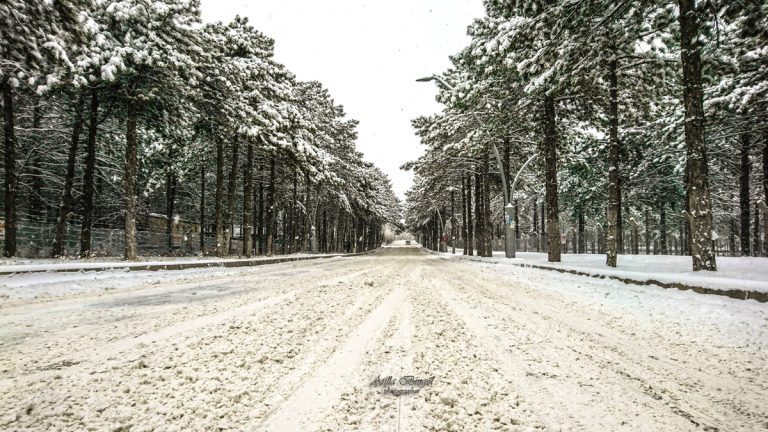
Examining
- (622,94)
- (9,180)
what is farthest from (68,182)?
(622,94)

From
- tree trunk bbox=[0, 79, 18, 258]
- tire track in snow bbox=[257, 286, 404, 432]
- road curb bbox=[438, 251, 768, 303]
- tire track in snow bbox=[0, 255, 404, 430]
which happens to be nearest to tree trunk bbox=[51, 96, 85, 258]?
tree trunk bbox=[0, 79, 18, 258]

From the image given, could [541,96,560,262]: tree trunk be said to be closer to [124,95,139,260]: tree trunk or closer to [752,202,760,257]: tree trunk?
Answer: [124,95,139,260]: tree trunk

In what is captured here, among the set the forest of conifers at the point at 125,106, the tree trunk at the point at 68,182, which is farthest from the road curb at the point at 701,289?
the tree trunk at the point at 68,182

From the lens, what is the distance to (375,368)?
8.04 ft

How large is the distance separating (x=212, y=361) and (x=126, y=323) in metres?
1.85

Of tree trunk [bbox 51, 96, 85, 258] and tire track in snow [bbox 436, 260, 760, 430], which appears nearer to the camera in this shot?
tire track in snow [bbox 436, 260, 760, 430]

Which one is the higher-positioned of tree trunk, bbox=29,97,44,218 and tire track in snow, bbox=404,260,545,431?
tree trunk, bbox=29,97,44,218

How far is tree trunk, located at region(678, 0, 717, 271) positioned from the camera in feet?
26.7

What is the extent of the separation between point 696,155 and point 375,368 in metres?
9.35

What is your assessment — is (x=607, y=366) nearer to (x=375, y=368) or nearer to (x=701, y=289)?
(x=375, y=368)

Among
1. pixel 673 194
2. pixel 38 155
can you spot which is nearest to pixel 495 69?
pixel 673 194

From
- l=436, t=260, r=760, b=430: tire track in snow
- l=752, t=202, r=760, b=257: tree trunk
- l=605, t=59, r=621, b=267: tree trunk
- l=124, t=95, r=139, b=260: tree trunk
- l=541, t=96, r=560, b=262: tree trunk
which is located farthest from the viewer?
l=752, t=202, r=760, b=257: tree trunk

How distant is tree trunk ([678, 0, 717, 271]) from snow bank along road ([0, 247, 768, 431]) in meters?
3.99

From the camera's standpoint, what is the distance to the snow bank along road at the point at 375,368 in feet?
5.75
